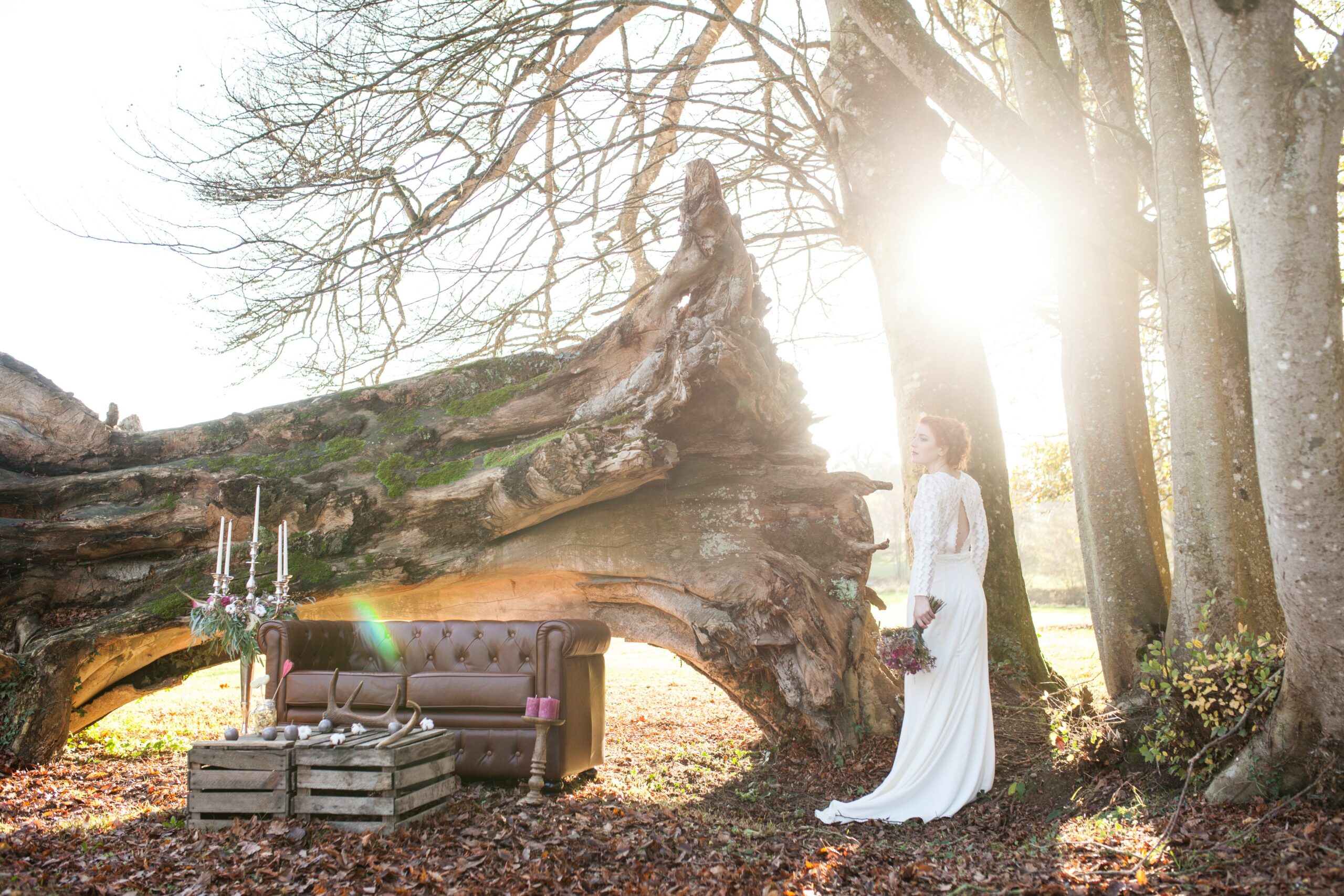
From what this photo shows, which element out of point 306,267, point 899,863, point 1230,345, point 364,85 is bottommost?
point 899,863

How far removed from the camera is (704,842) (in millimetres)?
4281

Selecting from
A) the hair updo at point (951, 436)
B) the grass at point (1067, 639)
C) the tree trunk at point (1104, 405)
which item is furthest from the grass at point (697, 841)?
the hair updo at point (951, 436)

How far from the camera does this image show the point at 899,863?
3.95 m

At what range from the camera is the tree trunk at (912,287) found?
7059 mm

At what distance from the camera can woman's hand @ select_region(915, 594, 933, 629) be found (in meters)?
4.84

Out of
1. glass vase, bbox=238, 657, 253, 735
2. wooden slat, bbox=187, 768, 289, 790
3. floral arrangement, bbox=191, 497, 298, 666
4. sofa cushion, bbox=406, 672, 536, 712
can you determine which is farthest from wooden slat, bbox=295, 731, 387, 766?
floral arrangement, bbox=191, 497, 298, 666

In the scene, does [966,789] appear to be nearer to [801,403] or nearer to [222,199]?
[801,403]

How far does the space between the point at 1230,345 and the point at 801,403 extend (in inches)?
129

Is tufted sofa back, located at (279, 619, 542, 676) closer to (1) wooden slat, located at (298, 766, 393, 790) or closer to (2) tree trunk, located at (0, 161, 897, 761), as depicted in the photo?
(2) tree trunk, located at (0, 161, 897, 761)

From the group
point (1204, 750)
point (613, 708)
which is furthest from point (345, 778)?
point (613, 708)

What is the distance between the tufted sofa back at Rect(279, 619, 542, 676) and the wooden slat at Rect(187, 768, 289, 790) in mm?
1369

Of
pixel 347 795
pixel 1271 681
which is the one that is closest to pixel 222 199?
pixel 347 795

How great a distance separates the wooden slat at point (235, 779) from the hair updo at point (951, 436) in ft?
13.5

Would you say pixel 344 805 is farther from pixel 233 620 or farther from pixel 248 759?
pixel 233 620
